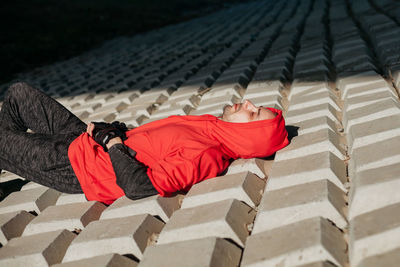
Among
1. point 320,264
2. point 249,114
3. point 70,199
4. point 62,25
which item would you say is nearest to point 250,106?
point 249,114

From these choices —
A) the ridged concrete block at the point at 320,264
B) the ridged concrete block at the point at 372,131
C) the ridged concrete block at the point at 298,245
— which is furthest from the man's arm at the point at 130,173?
the ridged concrete block at the point at 372,131

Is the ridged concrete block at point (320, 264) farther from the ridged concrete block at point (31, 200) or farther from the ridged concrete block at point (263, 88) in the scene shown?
the ridged concrete block at point (263, 88)

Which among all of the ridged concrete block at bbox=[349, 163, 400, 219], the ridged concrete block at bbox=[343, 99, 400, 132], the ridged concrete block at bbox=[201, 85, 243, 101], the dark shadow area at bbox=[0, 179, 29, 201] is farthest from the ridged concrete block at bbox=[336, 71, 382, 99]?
the dark shadow area at bbox=[0, 179, 29, 201]

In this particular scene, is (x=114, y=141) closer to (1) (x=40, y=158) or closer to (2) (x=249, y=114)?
(1) (x=40, y=158)

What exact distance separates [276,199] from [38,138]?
5.80ft

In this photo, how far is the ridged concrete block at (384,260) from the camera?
4.67 feet

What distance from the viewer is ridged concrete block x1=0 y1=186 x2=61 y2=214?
270 cm

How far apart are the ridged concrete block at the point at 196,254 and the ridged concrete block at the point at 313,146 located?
2.78 feet

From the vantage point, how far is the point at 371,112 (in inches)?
105

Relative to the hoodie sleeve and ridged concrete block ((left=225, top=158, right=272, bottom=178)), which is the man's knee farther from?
ridged concrete block ((left=225, top=158, right=272, bottom=178))

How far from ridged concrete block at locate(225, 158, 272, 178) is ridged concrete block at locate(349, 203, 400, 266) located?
2.56 feet

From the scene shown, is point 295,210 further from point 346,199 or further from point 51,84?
point 51,84

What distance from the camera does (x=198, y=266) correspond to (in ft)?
5.41

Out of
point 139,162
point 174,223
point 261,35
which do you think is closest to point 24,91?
point 139,162
